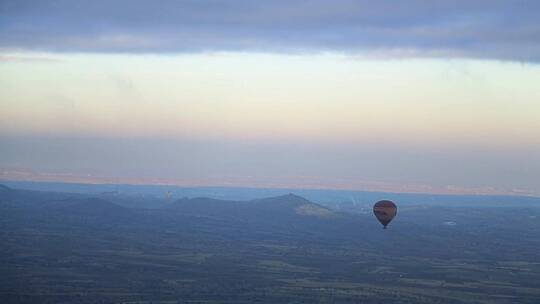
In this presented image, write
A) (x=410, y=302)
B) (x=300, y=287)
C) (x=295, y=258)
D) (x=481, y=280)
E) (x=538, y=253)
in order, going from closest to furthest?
(x=410, y=302), (x=300, y=287), (x=481, y=280), (x=295, y=258), (x=538, y=253)

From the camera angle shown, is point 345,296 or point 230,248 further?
point 230,248

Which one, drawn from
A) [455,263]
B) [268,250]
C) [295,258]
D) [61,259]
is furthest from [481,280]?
[61,259]

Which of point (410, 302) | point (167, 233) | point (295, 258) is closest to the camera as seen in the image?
point (410, 302)

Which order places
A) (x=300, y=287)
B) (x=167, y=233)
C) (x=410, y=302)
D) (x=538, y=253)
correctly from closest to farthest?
(x=410, y=302) < (x=300, y=287) < (x=538, y=253) < (x=167, y=233)

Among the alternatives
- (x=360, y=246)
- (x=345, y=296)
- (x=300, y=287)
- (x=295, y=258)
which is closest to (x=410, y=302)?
(x=345, y=296)

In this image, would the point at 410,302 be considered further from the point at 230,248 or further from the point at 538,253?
the point at 538,253

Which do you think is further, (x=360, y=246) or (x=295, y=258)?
(x=360, y=246)

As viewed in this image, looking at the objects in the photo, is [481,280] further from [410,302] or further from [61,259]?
[61,259]

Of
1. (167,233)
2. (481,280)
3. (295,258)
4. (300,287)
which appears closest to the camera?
(300,287)
